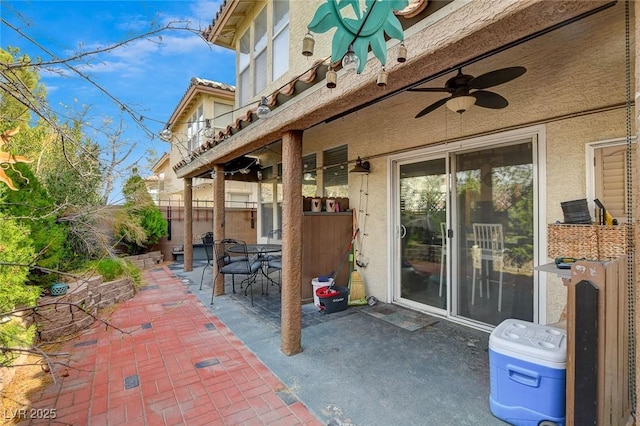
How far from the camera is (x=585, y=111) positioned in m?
2.91

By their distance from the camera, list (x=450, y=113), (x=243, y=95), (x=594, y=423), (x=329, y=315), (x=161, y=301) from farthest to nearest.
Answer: (x=243, y=95) → (x=161, y=301) → (x=329, y=315) → (x=450, y=113) → (x=594, y=423)

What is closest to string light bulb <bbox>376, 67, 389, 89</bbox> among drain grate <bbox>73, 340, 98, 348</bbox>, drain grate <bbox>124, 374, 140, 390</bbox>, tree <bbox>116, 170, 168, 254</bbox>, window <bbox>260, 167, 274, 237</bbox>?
drain grate <bbox>124, 374, 140, 390</bbox>

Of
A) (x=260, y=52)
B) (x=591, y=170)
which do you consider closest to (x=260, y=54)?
(x=260, y=52)

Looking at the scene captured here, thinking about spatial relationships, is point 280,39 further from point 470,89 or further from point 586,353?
point 586,353

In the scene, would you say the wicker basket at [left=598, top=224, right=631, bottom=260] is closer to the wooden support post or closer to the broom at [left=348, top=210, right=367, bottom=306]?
the wooden support post

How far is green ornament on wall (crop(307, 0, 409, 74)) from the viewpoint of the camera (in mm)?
1920

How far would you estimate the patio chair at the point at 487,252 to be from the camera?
12.1 feet

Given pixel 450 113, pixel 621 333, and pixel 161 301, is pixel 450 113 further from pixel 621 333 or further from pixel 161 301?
pixel 161 301

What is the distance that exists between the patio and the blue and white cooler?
0.18m

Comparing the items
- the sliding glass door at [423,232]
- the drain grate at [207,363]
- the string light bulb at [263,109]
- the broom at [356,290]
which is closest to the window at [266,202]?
the broom at [356,290]

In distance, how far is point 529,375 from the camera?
214 cm

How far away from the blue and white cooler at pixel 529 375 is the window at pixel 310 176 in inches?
195

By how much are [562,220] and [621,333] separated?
1454 mm

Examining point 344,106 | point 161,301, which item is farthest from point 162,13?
point 161,301
